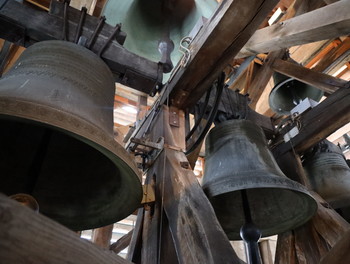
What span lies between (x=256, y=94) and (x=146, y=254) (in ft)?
7.13

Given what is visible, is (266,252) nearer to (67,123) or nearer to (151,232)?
(151,232)

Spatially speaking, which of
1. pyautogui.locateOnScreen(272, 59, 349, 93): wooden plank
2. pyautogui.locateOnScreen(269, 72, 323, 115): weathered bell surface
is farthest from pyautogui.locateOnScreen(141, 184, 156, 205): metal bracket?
pyautogui.locateOnScreen(269, 72, 323, 115): weathered bell surface

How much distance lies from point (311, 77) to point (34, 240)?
7.33 ft

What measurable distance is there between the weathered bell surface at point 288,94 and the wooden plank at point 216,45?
1.22 m

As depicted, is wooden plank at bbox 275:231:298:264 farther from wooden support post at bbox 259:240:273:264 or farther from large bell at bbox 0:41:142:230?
wooden support post at bbox 259:240:273:264

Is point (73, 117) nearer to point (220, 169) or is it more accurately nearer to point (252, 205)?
point (220, 169)

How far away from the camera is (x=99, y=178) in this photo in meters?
1.28

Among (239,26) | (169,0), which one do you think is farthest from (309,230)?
(169,0)

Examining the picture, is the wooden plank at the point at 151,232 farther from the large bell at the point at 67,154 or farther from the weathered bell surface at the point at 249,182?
the weathered bell surface at the point at 249,182

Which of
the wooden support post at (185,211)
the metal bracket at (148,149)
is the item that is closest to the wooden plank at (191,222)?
the wooden support post at (185,211)

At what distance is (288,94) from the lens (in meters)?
2.64

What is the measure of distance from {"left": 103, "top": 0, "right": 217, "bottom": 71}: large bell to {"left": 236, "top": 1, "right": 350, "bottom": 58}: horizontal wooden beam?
514 mm

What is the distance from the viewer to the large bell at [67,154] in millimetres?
1001

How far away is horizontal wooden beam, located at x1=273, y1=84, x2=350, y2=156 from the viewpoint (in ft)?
5.60
